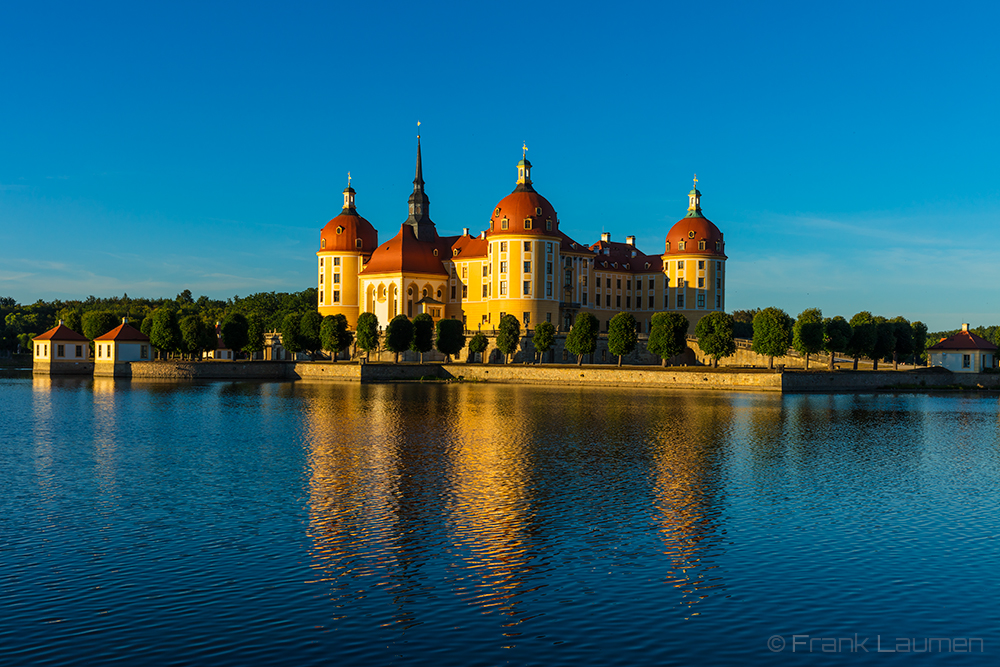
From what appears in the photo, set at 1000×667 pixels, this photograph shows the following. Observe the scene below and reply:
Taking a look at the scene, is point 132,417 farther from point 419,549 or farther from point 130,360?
point 130,360

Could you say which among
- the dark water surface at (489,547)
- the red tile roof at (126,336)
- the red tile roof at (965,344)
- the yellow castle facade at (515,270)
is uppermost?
the yellow castle facade at (515,270)

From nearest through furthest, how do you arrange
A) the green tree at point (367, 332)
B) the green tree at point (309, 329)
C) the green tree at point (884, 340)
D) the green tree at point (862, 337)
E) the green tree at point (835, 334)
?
the green tree at point (835, 334)
the green tree at point (862, 337)
the green tree at point (884, 340)
the green tree at point (367, 332)
the green tree at point (309, 329)

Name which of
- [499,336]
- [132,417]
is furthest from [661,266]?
[132,417]

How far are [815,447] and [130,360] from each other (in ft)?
288

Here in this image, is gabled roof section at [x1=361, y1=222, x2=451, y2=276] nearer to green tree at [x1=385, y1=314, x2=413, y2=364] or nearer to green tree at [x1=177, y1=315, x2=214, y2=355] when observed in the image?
green tree at [x1=385, y1=314, x2=413, y2=364]

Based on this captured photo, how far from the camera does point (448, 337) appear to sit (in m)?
102

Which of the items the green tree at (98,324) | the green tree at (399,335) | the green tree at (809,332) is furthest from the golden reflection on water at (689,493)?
the green tree at (98,324)

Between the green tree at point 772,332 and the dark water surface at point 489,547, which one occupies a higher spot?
the green tree at point 772,332

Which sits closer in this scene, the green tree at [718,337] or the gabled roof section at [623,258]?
the green tree at [718,337]

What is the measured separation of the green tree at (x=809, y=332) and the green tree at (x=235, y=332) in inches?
2555

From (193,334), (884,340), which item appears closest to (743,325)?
(884,340)

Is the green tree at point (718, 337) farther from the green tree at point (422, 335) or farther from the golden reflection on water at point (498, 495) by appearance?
the golden reflection on water at point (498, 495)

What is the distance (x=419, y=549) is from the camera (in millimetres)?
19078

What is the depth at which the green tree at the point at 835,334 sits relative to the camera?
8700 centimetres
